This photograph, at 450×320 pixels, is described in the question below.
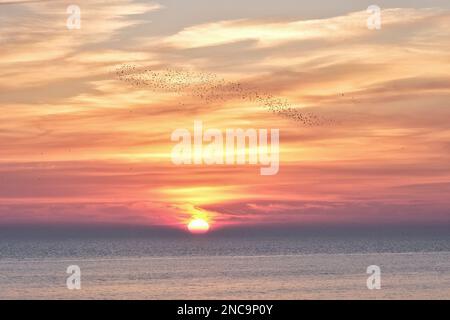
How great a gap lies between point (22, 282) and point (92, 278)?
24.1 feet

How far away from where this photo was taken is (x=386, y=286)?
242 feet

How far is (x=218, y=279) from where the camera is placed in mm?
85562
